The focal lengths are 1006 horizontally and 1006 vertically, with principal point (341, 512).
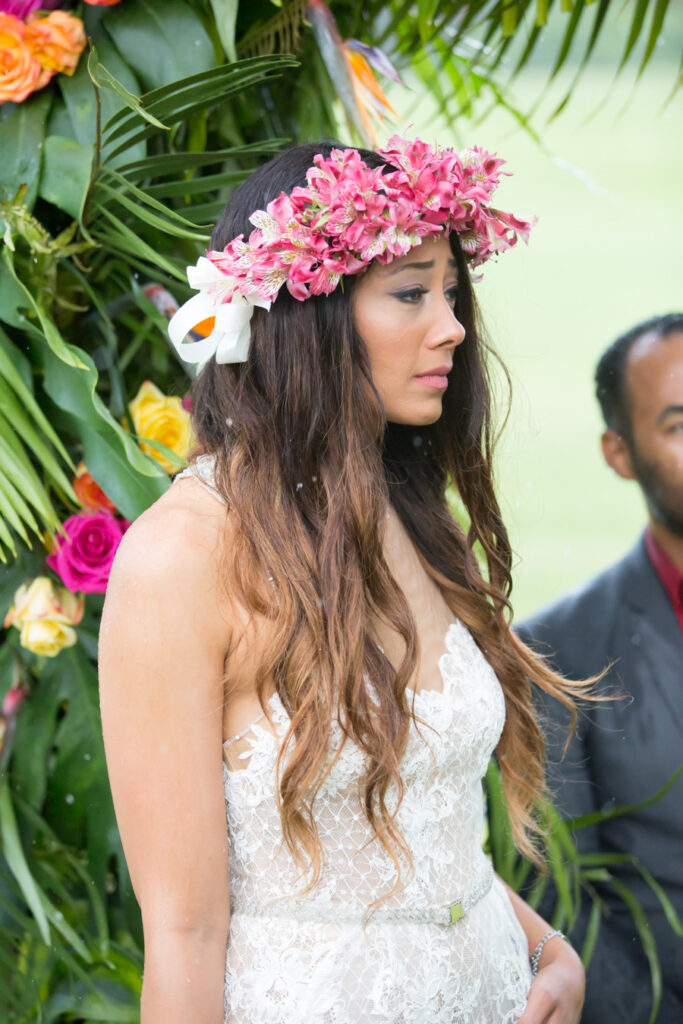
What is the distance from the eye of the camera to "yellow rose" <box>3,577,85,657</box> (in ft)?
5.01

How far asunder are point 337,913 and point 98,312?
40.9 inches

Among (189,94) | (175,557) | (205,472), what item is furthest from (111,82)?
(175,557)

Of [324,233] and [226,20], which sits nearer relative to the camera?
[324,233]

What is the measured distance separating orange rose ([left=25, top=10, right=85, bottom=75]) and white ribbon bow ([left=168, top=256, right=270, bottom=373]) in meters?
0.55

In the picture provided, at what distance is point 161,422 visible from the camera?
1.60m

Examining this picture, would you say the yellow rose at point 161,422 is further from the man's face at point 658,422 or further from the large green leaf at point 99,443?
the man's face at point 658,422

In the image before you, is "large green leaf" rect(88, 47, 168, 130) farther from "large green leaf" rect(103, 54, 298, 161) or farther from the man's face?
the man's face

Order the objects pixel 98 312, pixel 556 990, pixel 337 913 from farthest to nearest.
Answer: pixel 98 312
pixel 556 990
pixel 337 913

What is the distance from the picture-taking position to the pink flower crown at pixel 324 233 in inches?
45.6

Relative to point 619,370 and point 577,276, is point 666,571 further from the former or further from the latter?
point 577,276

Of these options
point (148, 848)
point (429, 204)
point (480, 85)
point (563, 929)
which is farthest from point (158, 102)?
point (563, 929)

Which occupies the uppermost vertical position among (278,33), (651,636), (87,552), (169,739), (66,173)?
(278,33)

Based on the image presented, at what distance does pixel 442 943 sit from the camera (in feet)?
3.96

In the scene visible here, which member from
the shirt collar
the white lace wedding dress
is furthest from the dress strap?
the shirt collar
